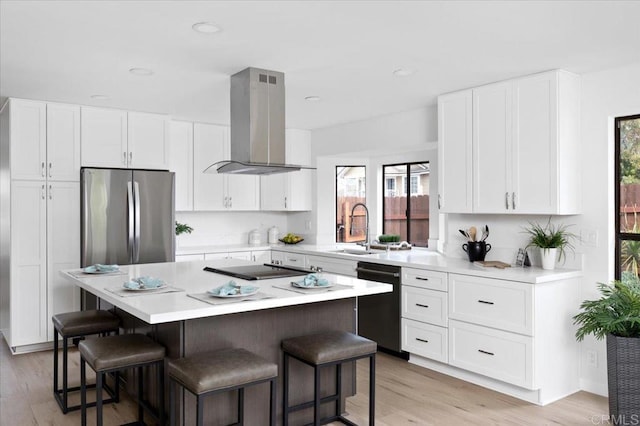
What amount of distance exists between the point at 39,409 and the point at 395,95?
12.0 ft

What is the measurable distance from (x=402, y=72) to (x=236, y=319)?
2.16m

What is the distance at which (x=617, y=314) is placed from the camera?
322 cm

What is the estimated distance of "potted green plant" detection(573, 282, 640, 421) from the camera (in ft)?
10.3

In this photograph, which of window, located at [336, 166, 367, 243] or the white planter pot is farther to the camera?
window, located at [336, 166, 367, 243]

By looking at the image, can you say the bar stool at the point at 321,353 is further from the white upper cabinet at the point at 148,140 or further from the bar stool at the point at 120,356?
the white upper cabinet at the point at 148,140

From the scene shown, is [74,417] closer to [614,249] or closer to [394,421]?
[394,421]

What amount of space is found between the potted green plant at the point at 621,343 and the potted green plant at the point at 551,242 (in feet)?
1.82

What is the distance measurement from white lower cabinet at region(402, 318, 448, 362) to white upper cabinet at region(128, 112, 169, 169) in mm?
3014

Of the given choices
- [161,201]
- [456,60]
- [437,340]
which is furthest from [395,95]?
[161,201]

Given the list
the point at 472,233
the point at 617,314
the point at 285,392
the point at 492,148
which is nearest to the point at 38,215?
the point at 285,392

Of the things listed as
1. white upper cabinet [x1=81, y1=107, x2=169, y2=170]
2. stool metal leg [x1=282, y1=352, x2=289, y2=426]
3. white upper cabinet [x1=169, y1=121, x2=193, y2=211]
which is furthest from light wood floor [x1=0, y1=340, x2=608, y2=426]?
white upper cabinet [x1=169, y1=121, x2=193, y2=211]

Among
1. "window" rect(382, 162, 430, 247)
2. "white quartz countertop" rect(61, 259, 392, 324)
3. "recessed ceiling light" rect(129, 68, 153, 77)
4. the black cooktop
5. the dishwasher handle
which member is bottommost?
the dishwasher handle

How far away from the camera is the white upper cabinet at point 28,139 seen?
15.1 ft

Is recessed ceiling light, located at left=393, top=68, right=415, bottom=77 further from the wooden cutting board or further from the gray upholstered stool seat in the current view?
the gray upholstered stool seat
